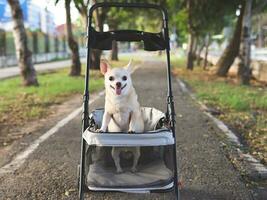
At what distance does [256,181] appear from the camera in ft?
17.4

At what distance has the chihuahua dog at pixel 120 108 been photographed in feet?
13.5

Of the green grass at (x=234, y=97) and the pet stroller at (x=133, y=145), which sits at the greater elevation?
the pet stroller at (x=133, y=145)

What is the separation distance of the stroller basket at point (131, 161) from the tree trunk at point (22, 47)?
394 inches

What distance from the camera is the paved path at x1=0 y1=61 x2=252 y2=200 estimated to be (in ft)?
15.4

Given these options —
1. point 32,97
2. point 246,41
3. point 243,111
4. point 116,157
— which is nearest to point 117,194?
point 116,157

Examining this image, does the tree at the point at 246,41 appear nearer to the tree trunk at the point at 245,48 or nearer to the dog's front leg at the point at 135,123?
the tree trunk at the point at 245,48

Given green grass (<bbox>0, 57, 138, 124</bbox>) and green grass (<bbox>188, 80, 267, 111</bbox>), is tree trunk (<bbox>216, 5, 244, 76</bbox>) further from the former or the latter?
green grass (<bbox>0, 57, 138, 124</bbox>)

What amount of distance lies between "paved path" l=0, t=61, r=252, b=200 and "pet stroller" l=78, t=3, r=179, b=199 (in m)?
0.56

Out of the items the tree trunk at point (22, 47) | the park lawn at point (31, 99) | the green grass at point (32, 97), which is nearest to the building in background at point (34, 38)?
the tree trunk at point (22, 47)

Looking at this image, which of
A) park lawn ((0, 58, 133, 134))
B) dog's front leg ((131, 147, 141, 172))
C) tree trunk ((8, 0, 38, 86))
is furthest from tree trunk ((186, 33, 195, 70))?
dog's front leg ((131, 147, 141, 172))

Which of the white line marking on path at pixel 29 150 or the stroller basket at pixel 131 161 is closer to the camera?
the stroller basket at pixel 131 161

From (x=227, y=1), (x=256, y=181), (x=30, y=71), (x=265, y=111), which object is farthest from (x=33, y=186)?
(x=227, y=1)

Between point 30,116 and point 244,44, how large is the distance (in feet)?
25.8

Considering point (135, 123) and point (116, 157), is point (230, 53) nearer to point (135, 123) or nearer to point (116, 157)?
point (135, 123)
